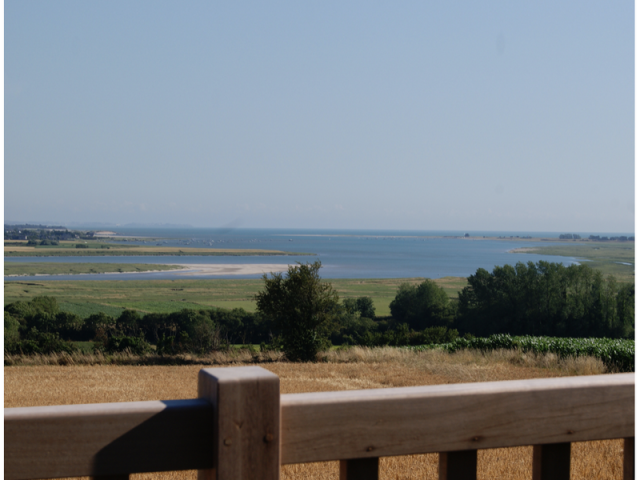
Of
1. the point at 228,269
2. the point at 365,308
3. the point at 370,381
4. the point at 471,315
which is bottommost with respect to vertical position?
the point at 228,269

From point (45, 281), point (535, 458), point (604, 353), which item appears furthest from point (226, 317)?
point (45, 281)

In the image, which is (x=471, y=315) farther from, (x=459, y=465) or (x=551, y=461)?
(x=459, y=465)

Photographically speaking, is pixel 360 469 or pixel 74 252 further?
pixel 74 252

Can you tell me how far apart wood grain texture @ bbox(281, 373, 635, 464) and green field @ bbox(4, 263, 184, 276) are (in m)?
124

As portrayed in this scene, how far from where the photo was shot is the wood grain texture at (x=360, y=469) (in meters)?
1.16

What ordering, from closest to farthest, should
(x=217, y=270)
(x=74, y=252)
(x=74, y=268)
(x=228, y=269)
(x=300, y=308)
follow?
1. (x=300, y=308)
2. (x=217, y=270)
3. (x=74, y=268)
4. (x=228, y=269)
5. (x=74, y=252)

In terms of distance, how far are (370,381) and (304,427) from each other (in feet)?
39.2

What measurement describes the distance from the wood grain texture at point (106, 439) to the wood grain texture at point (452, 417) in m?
0.18

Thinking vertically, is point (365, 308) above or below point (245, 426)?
below

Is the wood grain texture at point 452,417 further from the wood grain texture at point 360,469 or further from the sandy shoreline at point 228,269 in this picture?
the sandy shoreline at point 228,269

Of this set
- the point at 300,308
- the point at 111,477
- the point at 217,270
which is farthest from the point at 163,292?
the point at 111,477

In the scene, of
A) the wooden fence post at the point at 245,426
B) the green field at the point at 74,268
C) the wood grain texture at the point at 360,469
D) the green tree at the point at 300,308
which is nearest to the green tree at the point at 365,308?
the green tree at the point at 300,308

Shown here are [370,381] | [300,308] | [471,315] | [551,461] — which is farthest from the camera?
[471,315]

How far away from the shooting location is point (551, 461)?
127 centimetres
